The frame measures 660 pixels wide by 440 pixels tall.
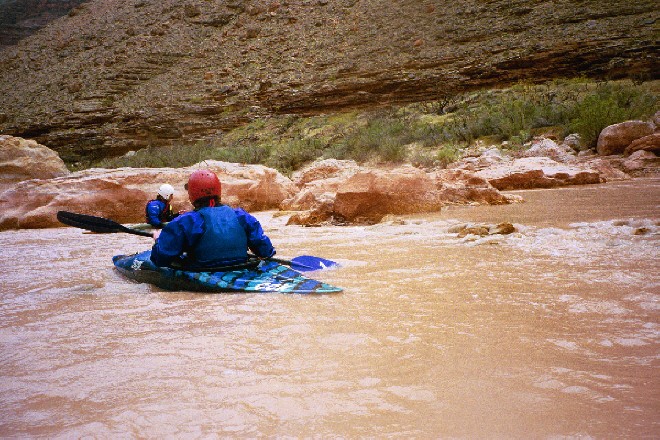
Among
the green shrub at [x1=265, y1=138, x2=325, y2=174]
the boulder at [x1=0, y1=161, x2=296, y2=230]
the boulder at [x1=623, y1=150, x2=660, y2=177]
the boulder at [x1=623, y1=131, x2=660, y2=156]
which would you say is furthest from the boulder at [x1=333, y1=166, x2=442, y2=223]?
the green shrub at [x1=265, y1=138, x2=325, y2=174]

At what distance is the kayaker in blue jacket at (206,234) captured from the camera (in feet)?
10.8

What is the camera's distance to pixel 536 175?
9383mm

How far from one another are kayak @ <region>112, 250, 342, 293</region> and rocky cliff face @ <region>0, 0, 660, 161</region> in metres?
19.2

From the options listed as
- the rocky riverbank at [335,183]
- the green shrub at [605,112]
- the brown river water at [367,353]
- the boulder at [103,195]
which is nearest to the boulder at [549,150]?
the rocky riverbank at [335,183]

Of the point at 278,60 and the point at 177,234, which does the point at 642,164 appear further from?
the point at 278,60

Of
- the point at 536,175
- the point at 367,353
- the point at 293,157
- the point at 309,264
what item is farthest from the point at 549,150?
the point at 367,353

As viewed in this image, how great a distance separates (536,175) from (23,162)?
10980 millimetres

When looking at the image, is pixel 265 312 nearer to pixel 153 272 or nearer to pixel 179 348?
pixel 179 348

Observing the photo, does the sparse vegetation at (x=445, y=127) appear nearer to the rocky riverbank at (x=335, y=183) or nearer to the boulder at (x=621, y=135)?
the boulder at (x=621, y=135)

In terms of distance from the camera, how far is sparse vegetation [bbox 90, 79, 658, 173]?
12703 mm

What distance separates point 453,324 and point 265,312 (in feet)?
3.25

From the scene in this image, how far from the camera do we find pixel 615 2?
22.9 m

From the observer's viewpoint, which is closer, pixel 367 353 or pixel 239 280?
pixel 367 353

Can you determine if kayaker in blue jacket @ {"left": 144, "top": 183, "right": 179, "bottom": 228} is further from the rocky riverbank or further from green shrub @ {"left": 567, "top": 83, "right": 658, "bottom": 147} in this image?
green shrub @ {"left": 567, "top": 83, "right": 658, "bottom": 147}
